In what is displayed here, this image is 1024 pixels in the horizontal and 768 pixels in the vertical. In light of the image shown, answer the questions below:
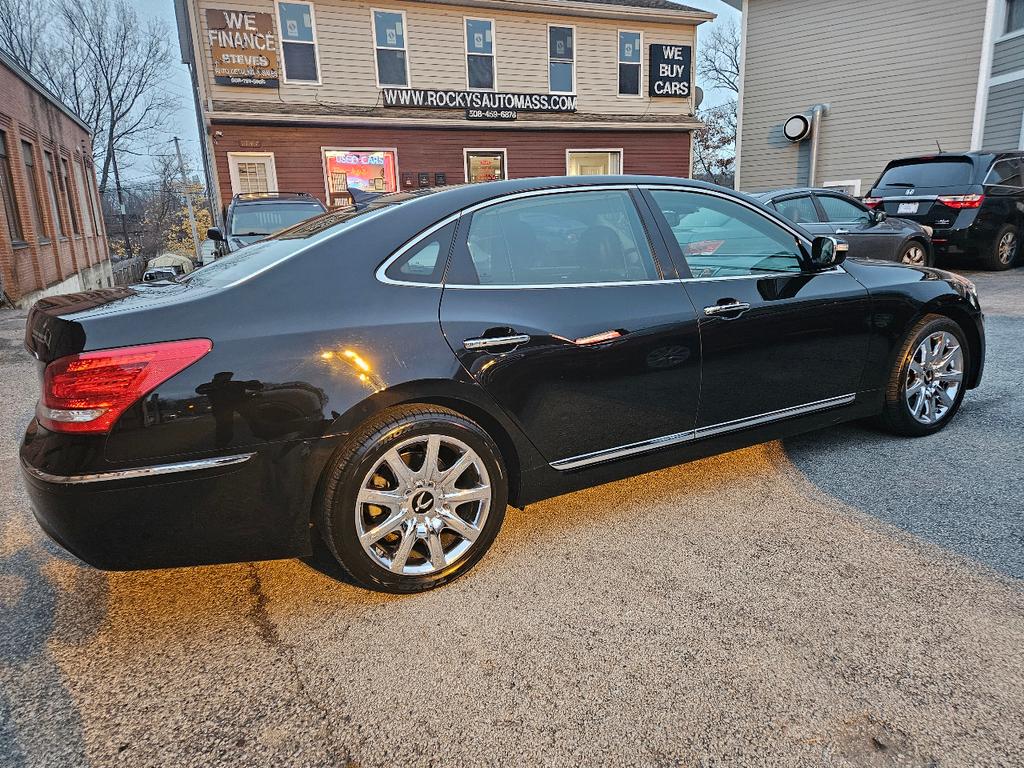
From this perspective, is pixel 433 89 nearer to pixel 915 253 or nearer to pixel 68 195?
pixel 68 195

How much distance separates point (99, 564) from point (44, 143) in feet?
63.3

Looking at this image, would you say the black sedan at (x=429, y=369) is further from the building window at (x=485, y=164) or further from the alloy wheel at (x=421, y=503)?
the building window at (x=485, y=164)

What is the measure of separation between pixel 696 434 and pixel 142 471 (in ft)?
7.41

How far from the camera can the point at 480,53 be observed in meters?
17.9

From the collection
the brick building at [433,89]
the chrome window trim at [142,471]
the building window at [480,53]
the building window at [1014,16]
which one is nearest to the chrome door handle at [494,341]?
the chrome window trim at [142,471]

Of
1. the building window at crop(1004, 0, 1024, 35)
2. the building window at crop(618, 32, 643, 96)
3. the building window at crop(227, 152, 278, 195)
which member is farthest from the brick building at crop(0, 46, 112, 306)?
the building window at crop(1004, 0, 1024, 35)

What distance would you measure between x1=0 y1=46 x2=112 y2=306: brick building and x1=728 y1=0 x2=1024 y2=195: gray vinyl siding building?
1733 cm

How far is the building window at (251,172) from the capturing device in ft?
52.6

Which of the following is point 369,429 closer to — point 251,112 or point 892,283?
point 892,283

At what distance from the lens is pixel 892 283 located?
146 inches

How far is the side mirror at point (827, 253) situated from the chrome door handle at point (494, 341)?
1774 mm

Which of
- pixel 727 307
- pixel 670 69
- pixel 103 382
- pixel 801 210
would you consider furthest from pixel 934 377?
pixel 670 69

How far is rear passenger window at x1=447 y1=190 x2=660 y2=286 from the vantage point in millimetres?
2727

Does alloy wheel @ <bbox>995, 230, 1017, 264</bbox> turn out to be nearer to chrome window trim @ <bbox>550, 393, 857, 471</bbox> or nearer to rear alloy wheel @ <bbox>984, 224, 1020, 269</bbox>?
rear alloy wheel @ <bbox>984, 224, 1020, 269</bbox>
